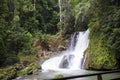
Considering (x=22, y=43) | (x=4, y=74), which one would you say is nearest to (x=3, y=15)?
(x=22, y=43)

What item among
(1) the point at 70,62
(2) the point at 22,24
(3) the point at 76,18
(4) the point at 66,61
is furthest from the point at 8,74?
(2) the point at 22,24

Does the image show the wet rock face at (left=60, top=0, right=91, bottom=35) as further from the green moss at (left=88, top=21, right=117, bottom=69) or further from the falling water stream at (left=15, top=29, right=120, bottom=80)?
the green moss at (left=88, top=21, right=117, bottom=69)

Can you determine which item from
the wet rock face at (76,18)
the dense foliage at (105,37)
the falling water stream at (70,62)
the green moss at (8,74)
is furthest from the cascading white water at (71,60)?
the green moss at (8,74)

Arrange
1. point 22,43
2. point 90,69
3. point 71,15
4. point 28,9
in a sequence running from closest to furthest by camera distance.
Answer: point 90,69 < point 22,43 < point 71,15 < point 28,9

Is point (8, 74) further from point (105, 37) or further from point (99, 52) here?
point (105, 37)

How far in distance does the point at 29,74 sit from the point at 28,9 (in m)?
19.0

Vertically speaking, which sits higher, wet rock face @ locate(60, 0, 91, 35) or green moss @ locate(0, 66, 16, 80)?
wet rock face @ locate(60, 0, 91, 35)

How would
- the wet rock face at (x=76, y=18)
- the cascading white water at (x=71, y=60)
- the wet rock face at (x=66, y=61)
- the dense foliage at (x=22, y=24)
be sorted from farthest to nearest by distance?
the wet rock face at (x=76, y=18), the dense foliage at (x=22, y=24), the wet rock face at (x=66, y=61), the cascading white water at (x=71, y=60)

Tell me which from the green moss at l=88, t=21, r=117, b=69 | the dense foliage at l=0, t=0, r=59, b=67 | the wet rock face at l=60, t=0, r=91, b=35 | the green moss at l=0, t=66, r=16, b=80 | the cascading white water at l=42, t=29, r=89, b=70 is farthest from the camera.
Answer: the wet rock face at l=60, t=0, r=91, b=35

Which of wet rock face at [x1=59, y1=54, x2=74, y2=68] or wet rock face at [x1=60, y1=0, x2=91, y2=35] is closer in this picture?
wet rock face at [x1=59, y1=54, x2=74, y2=68]

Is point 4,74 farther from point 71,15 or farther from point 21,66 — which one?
point 71,15

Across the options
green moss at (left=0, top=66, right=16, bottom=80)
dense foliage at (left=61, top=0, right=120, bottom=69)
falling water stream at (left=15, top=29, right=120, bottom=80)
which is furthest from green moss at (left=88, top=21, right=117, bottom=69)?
green moss at (left=0, top=66, right=16, bottom=80)

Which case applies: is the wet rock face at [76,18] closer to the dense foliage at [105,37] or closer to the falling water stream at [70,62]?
the falling water stream at [70,62]

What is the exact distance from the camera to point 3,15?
24.7 m
